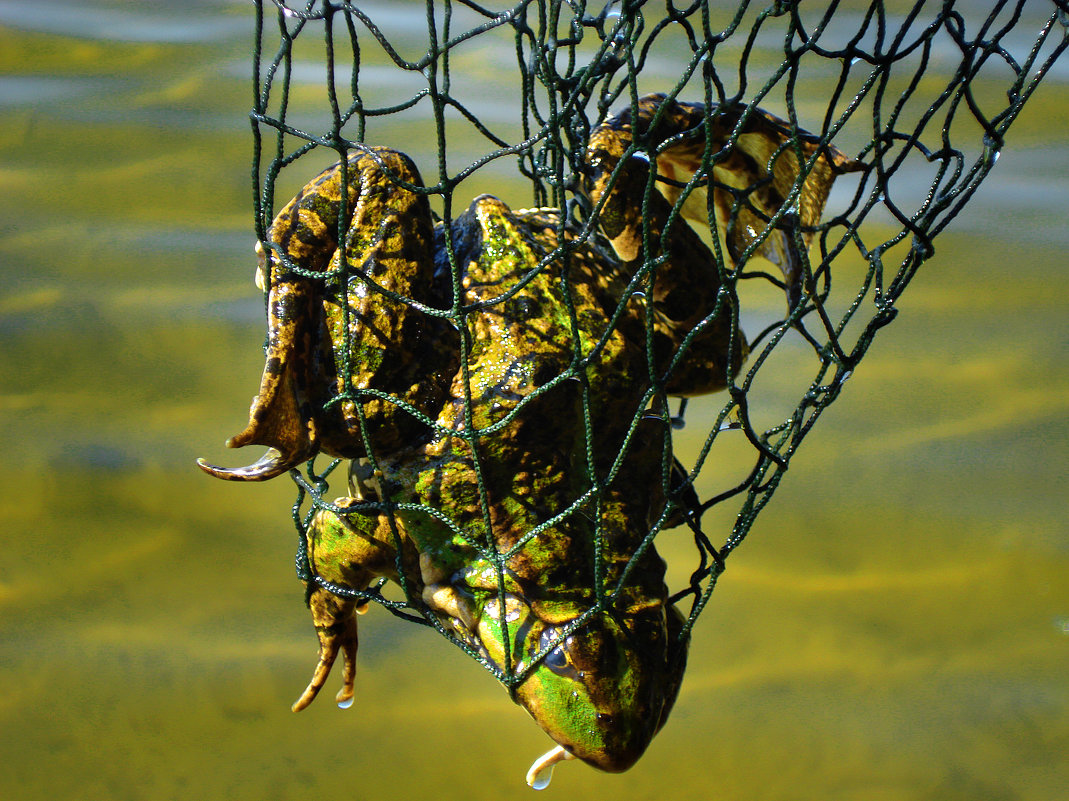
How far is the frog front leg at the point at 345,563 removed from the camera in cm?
158

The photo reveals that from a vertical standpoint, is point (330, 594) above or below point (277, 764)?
above

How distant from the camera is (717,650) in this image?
2486mm

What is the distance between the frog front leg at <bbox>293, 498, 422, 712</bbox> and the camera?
5.19 ft

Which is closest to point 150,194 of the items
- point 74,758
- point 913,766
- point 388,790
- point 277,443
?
point 74,758

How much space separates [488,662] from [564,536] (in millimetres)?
197

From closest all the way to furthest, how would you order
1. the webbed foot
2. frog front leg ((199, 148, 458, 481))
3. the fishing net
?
the fishing net, frog front leg ((199, 148, 458, 481)), the webbed foot

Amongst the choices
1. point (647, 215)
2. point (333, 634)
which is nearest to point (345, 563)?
point (333, 634)

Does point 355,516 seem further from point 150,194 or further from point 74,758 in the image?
point 150,194

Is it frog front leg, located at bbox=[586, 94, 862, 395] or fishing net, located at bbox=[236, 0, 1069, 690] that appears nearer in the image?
fishing net, located at bbox=[236, 0, 1069, 690]

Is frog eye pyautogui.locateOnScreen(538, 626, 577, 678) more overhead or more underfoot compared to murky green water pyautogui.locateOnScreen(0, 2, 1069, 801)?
more overhead

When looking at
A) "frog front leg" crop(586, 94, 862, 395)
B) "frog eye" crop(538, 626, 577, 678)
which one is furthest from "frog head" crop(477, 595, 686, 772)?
"frog front leg" crop(586, 94, 862, 395)

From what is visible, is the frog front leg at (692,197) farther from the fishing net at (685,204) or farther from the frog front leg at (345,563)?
the frog front leg at (345,563)

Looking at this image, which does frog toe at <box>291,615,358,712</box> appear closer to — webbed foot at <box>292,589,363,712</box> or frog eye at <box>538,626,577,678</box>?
webbed foot at <box>292,589,363,712</box>

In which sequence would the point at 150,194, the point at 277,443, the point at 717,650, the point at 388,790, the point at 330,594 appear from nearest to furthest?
the point at 277,443, the point at 330,594, the point at 388,790, the point at 717,650, the point at 150,194
